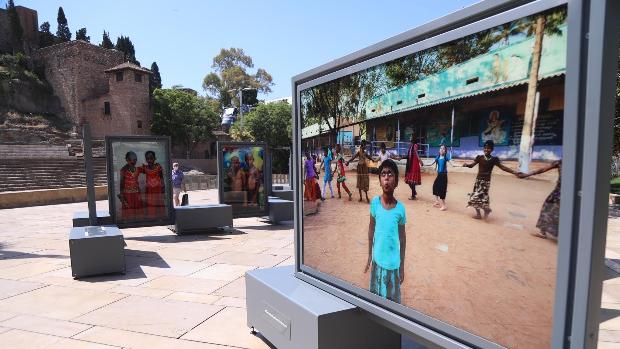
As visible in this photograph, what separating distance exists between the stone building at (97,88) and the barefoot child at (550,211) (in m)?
55.7

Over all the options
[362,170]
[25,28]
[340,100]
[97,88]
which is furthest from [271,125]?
[25,28]

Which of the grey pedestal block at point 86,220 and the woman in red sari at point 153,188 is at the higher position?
the woman in red sari at point 153,188

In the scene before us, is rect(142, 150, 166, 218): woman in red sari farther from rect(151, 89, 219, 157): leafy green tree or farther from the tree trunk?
rect(151, 89, 219, 157): leafy green tree

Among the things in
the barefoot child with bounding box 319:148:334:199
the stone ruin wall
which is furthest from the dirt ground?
the stone ruin wall

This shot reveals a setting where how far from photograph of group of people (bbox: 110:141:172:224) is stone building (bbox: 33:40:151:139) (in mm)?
47322

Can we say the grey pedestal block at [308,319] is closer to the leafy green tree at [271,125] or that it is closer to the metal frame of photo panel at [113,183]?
the metal frame of photo panel at [113,183]

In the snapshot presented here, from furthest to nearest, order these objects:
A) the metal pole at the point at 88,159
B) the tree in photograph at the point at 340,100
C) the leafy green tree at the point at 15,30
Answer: the leafy green tree at the point at 15,30, the metal pole at the point at 88,159, the tree in photograph at the point at 340,100

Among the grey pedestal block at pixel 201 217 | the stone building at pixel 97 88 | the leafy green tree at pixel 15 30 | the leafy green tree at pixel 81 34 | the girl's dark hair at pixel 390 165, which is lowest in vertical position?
the grey pedestal block at pixel 201 217

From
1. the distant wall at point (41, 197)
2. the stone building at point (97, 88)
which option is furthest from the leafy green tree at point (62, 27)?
the distant wall at point (41, 197)

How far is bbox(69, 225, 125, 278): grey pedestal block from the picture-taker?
6.19 m

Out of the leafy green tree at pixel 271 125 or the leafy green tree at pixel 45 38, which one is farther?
the leafy green tree at pixel 45 38

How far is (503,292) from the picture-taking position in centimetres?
204

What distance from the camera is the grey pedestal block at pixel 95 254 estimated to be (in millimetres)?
6191

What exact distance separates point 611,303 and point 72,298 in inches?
286
